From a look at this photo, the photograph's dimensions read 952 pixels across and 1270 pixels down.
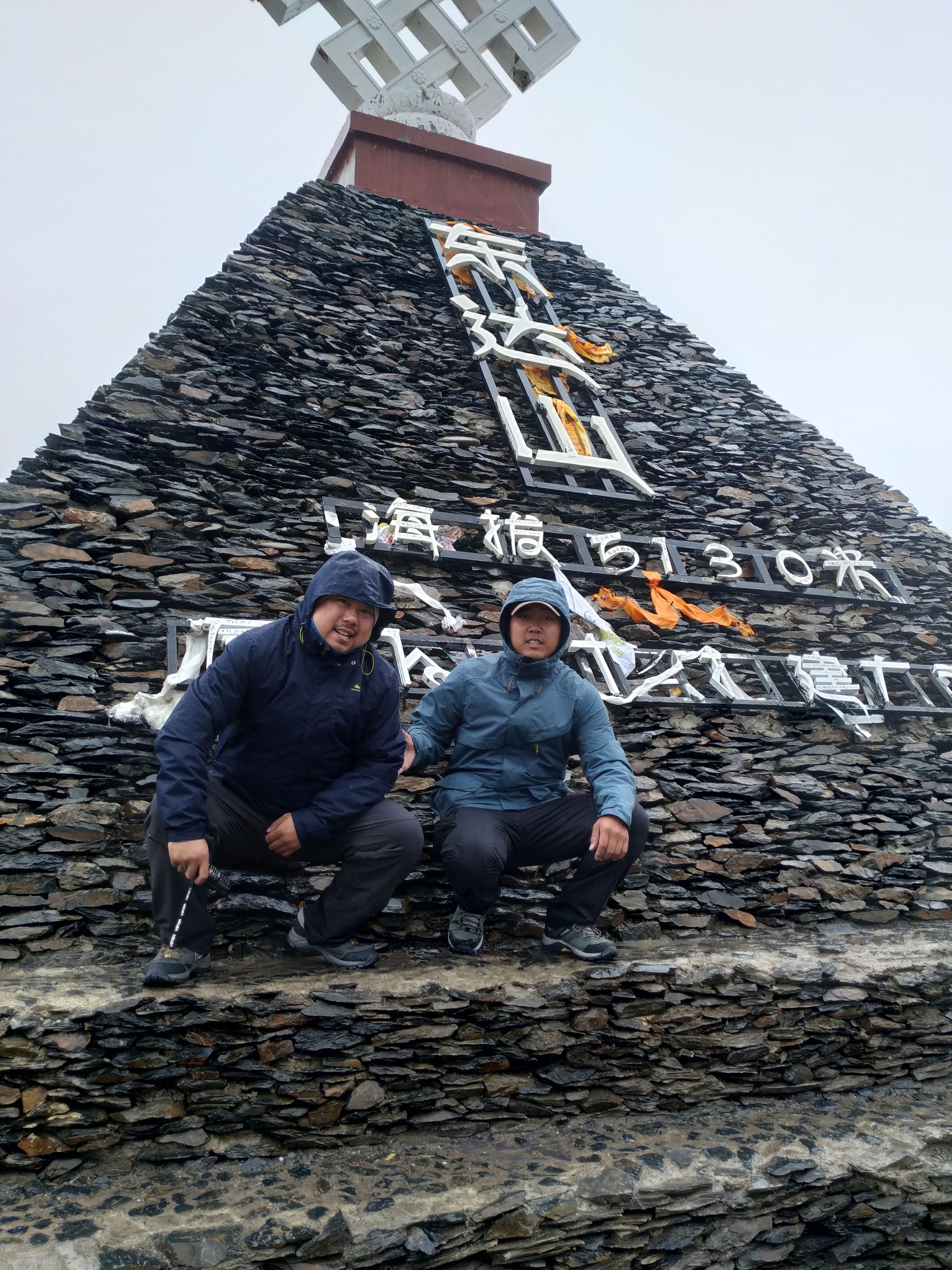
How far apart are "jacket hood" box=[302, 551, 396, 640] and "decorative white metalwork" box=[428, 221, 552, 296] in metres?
7.64

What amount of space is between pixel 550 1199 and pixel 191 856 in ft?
5.15

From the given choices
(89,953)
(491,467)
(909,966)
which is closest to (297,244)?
(491,467)

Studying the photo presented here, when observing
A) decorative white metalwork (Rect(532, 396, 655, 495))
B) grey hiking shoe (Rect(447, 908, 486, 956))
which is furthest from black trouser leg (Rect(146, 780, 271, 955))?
decorative white metalwork (Rect(532, 396, 655, 495))

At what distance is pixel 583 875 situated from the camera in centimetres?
343

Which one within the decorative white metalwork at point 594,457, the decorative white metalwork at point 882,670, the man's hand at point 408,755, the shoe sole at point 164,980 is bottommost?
the shoe sole at point 164,980

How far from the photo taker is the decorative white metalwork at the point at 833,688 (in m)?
5.51

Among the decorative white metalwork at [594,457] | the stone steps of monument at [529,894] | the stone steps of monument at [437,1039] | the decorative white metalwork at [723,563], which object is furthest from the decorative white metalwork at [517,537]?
the stone steps of monument at [437,1039]

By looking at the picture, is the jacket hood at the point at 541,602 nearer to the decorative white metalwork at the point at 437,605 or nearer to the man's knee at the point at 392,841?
the man's knee at the point at 392,841

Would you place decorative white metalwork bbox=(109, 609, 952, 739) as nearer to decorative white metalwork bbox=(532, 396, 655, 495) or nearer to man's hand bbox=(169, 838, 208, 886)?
decorative white metalwork bbox=(532, 396, 655, 495)

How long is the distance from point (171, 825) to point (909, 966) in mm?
3115

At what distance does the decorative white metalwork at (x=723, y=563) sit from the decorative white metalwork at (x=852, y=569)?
0.76 meters

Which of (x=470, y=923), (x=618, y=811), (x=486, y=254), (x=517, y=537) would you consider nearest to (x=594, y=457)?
(x=517, y=537)

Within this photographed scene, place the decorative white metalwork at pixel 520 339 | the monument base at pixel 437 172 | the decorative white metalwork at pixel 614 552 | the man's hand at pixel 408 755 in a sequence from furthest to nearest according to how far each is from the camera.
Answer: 1. the monument base at pixel 437 172
2. the decorative white metalwork at pixel 520 339
3. the decorative white metalwork at pixel 614 552
4. the man's hand at pixel 408 755

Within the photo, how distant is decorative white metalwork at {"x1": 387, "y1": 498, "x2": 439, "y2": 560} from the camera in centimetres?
576
